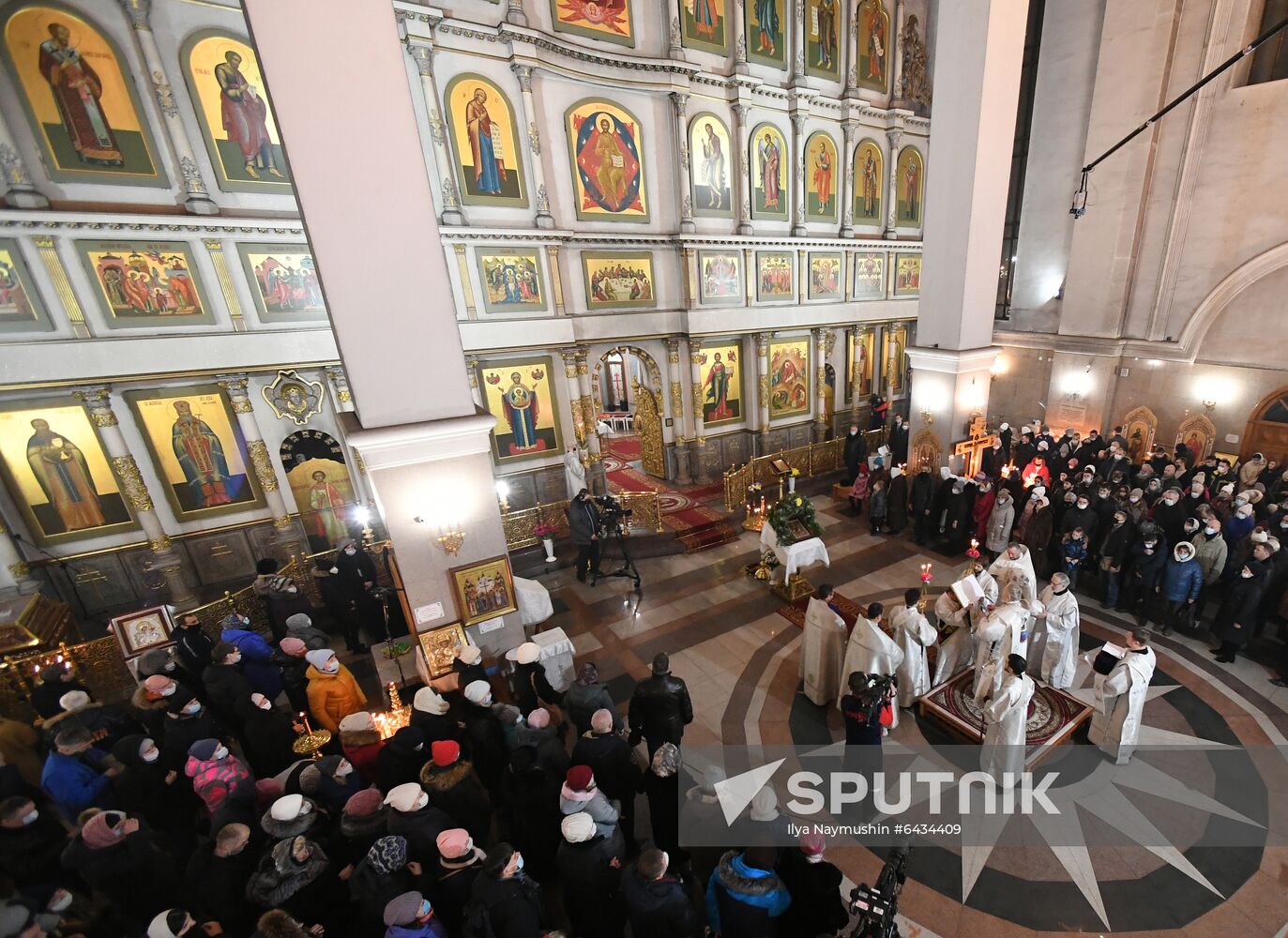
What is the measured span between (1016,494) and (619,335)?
30.6ft

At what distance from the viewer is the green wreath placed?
9273 mm

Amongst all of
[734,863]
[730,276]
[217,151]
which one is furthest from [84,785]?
[730,276]

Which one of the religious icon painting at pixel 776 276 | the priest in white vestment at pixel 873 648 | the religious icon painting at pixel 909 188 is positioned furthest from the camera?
the religious icon painting at pixel 909 188

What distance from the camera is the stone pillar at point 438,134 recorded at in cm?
1046

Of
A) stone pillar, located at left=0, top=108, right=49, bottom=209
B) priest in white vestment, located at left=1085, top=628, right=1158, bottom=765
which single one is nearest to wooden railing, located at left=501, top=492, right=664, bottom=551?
priest in white vestment, located at left=1085, top=628, right=1158, bottom=765

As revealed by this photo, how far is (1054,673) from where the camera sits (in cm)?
668

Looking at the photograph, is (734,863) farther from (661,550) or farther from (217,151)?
(217,151)

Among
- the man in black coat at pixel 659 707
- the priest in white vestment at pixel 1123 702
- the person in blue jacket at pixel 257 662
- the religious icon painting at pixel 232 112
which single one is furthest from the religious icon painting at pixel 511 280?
the priest in white vestment at pixel 1123 702

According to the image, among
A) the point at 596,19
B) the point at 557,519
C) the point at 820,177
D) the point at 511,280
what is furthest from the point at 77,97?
the point at 820,177

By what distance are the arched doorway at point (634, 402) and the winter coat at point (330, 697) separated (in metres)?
9.75

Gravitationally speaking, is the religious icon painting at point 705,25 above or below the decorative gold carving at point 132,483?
above

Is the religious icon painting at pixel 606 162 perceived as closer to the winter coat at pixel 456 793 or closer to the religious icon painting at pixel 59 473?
the religious icon painting at pixel 59 473

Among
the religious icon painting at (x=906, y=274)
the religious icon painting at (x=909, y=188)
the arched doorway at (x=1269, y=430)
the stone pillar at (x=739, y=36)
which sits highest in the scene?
the stone pillar at (x=739, y=36)

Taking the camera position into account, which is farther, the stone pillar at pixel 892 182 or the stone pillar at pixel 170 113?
the stone pillar at pixel 892 182
